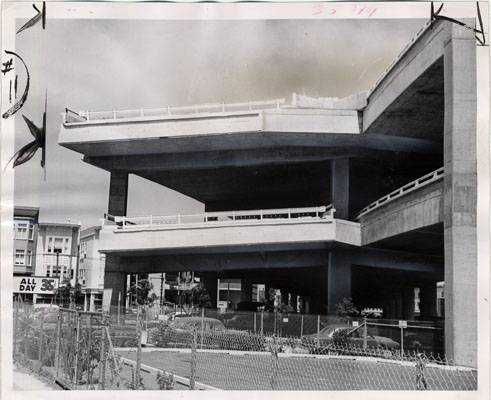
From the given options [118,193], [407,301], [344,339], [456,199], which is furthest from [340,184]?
[407,301]

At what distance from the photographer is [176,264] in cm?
1852

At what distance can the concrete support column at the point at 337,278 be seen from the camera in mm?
17094

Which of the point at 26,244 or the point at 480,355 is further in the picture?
the point at 26,244

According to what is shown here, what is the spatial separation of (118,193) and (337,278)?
23.4 feet

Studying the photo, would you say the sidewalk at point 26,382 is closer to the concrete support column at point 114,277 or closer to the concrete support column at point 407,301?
the concrete support column at point 114,277

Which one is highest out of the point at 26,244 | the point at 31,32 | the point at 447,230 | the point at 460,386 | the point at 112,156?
the point at 112,156

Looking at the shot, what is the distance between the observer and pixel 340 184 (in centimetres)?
1748

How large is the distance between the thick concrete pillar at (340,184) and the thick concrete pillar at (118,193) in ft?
21.6

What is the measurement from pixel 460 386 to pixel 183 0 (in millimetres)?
4264

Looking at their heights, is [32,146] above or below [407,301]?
above

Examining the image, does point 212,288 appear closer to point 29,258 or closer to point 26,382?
point 29,258

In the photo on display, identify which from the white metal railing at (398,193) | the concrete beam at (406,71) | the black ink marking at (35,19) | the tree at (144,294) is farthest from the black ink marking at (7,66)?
the tree at (144,294)

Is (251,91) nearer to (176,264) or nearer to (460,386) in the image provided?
(460,386)

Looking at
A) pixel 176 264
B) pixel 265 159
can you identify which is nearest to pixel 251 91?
pixel 265 159
